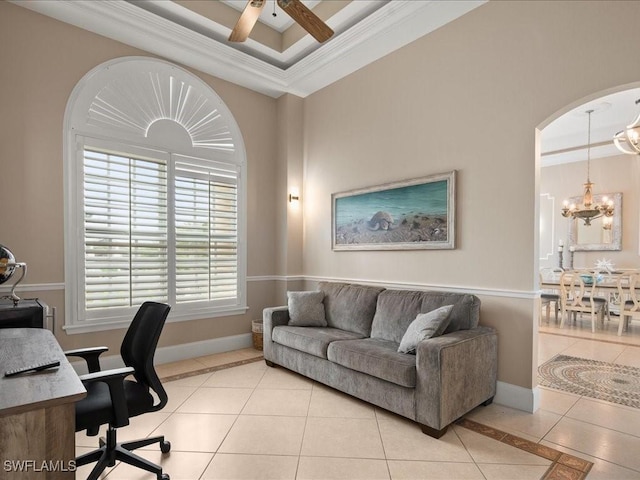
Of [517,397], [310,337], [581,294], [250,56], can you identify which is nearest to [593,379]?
[517,397]

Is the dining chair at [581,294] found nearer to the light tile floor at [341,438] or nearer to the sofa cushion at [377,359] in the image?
the light tile floor at [341,438]

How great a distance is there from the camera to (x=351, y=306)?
3895 millimetres

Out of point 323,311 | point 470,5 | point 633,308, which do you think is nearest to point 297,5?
point 470,5

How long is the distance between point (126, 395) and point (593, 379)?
13.7 ft

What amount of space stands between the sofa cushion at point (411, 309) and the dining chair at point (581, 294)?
A: 12.8 ft

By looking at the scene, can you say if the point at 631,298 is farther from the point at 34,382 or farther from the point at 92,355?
the point at 34,382

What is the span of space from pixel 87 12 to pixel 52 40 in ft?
1.50

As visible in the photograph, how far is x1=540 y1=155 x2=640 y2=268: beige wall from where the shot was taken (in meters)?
6.83

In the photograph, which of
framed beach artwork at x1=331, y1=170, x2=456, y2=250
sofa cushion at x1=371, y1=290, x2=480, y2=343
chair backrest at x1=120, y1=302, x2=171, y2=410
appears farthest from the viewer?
framed beach artwork at x1=331, y1=170, x2=456, y2=250

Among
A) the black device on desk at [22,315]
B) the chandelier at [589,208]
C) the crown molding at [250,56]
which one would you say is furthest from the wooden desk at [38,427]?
the chandelier at [589,208]

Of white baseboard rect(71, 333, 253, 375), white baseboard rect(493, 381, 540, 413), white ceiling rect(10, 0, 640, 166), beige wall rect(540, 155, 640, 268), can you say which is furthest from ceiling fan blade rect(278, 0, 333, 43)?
beige wall rect(540, 155, 640, 268)

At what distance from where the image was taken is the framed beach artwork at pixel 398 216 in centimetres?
353

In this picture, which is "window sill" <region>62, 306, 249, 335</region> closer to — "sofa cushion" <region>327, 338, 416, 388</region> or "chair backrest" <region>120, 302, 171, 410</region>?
"chair backrest" <region>120, 302, 171, 410</region>

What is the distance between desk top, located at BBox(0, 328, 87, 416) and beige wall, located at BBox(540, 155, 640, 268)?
8.78m
